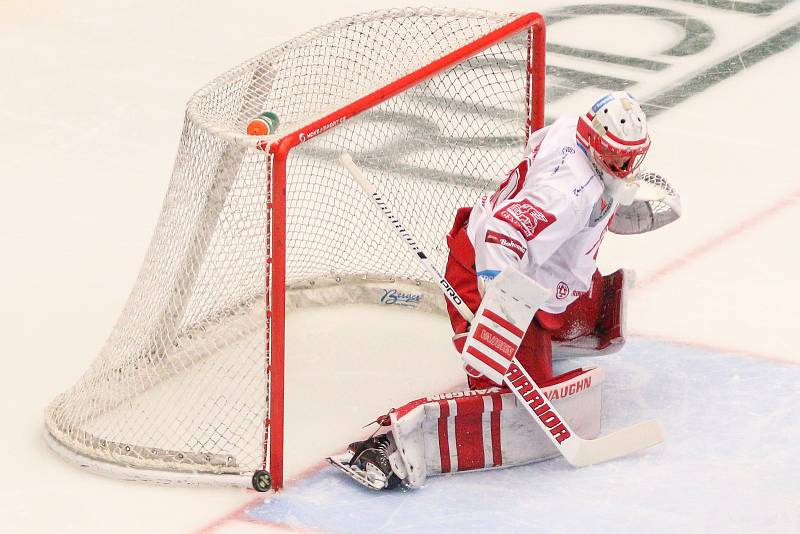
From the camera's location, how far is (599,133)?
390cm

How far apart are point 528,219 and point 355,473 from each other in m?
0.68

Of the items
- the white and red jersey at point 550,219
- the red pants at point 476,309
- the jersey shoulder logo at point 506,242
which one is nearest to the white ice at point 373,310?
the red pants at point 476,309

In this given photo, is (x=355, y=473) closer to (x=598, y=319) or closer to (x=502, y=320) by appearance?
(x=502, y=320)

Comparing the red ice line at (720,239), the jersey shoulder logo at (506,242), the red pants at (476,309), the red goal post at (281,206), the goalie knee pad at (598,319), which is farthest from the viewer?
the red ice line at (720,239)

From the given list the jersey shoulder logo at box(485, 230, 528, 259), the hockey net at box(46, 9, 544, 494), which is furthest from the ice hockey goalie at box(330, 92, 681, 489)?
the hockey net at box(46, 9, 544, 494)

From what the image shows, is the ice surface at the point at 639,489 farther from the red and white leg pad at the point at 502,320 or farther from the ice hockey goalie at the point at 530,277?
the red and white leg pad at the point at 502,320

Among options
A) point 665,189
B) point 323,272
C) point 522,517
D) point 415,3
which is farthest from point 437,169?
point 415,3

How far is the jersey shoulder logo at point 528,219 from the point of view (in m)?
3.87

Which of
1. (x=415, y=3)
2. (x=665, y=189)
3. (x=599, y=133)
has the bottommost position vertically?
(x=415, y=3)

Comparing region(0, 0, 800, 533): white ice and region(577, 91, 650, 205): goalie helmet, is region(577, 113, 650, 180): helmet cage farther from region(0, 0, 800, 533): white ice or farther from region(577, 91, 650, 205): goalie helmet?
region(0, 0, 800, 533): white ice

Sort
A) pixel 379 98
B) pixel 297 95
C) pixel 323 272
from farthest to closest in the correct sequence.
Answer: pixel 323 272 → pixel 297 95 → pixel 379 98

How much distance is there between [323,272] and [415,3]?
8.73ft

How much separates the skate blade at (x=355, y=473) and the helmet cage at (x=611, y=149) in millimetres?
856

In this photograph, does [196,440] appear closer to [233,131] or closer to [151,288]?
[151,288]
